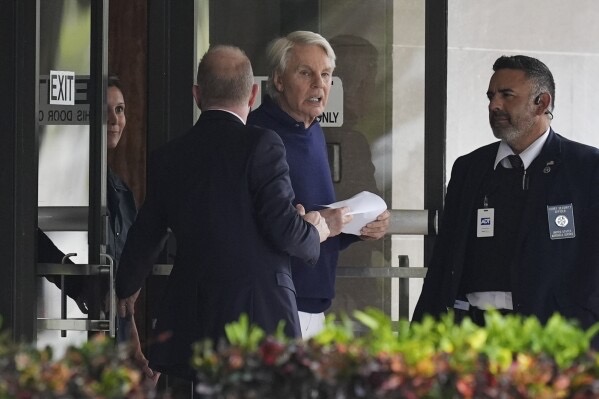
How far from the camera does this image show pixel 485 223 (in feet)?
15.6

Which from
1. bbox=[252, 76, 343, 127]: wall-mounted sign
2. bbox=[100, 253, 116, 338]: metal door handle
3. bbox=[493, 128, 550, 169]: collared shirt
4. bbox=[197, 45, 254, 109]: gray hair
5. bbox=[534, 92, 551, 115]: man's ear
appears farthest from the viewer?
bbox=[252, 76, 343, 127]: wall-mounted sign

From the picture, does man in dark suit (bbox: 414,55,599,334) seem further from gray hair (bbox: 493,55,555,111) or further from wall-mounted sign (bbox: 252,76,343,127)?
wall-mounted sign (bbox: 252,76,343,127)

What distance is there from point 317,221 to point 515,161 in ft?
2.62

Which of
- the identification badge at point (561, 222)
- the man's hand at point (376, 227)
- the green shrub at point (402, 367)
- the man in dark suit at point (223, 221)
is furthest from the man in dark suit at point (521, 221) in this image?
the green shrub at point (402, 367)

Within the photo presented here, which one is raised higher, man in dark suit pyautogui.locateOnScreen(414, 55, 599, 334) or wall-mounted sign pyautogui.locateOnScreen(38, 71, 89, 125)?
wall-mounted sign pyautogui.locateOnScreen(38, 71, 89, 125)

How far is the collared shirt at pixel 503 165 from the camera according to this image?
4.67 meters

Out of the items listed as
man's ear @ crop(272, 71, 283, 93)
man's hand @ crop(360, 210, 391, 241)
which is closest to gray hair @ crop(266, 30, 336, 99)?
man's ear @ crop(272, 71, 283, 93)

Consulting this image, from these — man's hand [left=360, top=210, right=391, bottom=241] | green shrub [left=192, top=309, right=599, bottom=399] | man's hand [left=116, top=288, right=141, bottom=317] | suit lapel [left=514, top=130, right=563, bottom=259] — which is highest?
suit lapel [left=514, top=130, right=563, bottom=259]

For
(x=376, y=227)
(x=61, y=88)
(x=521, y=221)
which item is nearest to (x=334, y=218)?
(x=376, y=227)

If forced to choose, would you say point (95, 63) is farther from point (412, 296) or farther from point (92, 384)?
point (92, 384)

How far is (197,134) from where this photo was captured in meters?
4.43

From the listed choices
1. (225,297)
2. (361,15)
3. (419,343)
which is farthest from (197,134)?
(419,343)

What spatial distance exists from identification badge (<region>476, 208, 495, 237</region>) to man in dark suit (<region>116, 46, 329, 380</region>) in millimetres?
654

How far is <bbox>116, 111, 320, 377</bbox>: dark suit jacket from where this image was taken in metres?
4.26
